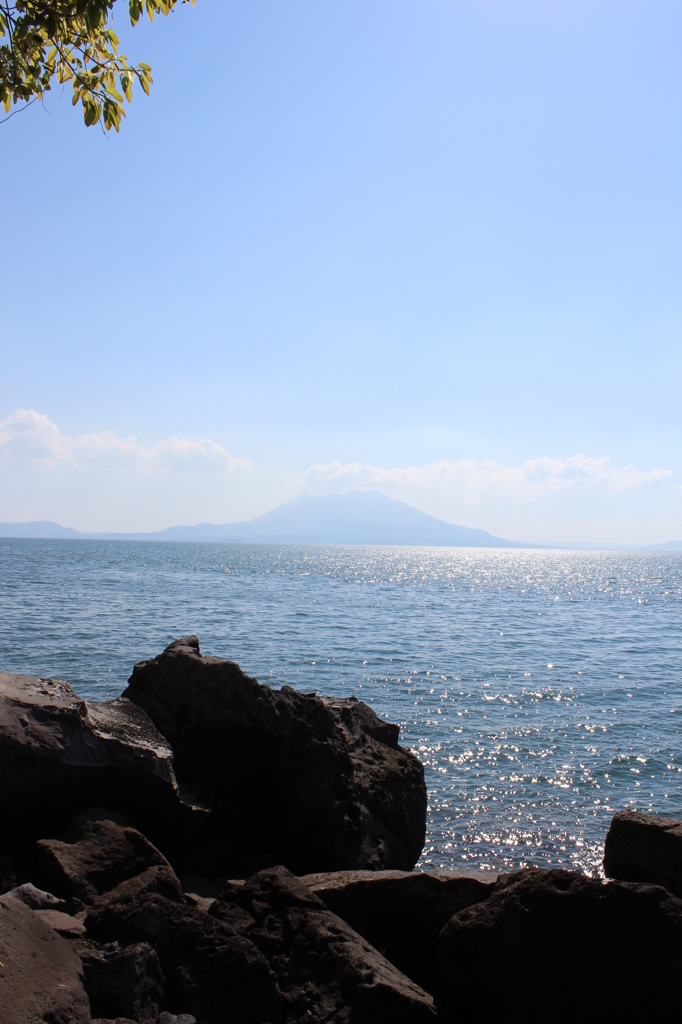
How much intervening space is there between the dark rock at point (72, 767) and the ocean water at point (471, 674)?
19.5ft

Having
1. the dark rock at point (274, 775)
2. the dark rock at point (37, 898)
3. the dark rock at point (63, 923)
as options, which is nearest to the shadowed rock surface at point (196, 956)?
the dark rock at point (63, 923)

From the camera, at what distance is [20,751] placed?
28.6 ft

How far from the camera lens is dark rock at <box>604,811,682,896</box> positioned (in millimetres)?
9445

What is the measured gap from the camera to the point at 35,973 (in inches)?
230

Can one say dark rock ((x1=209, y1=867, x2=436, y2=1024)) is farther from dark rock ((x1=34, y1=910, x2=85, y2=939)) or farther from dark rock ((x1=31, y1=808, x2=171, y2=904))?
dark rock ((x1=34, y1=910, x2=85, y2=939))

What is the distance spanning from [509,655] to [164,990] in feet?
103

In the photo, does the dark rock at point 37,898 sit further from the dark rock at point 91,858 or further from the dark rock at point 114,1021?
the dark rock at point 114,1021

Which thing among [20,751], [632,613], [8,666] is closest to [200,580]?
[632,613]

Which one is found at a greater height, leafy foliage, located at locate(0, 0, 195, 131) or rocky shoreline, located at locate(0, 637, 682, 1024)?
leafy foliage, located at locate(0, 0, 195, 131)

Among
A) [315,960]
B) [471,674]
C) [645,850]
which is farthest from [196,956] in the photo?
[471,674]

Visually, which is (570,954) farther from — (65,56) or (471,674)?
(471,674)

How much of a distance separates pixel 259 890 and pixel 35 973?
8.53 ft

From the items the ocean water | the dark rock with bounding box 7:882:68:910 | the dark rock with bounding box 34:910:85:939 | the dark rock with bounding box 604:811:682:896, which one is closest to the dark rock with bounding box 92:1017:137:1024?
the dark rock with bounding box 34:910:85:939

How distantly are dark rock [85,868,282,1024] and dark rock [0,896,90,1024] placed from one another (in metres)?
0.65
